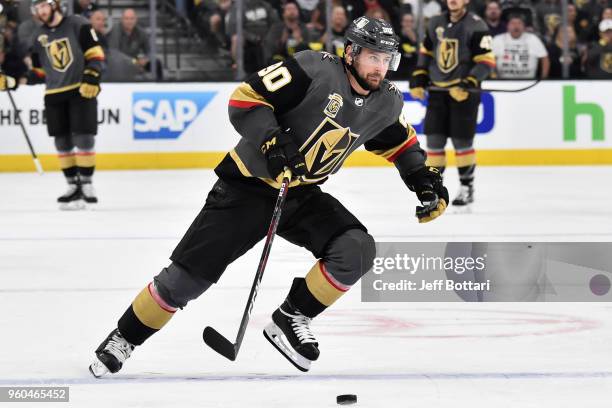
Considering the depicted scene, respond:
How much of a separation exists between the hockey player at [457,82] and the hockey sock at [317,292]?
15.6 ft

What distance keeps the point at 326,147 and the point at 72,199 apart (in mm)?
5245

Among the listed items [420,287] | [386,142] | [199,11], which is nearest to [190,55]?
[199,11]

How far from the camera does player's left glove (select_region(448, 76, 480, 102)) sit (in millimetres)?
8539

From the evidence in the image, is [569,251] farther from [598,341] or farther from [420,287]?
[598,341]

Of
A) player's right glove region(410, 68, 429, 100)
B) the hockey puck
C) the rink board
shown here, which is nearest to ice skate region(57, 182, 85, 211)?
player's right glove region(410, 68, 429, 100)

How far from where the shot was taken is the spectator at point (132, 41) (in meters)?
11.5

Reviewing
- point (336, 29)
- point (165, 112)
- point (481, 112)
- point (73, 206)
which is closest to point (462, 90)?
point (73, 206)

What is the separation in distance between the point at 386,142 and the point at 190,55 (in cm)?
772

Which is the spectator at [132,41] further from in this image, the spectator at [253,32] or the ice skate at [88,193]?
the ice skate at [88,193]

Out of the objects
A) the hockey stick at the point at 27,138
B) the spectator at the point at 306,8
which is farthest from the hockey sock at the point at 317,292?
the spectator at the point at 306,8

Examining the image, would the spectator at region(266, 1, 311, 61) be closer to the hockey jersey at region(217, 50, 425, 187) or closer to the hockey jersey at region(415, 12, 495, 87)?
the hockey jersey at region(415, 12, 495, 87)

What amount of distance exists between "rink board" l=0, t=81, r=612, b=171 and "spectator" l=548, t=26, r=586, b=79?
119mm

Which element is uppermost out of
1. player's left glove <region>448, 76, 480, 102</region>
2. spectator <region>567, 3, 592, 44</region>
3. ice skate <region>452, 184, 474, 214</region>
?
player's left glove <region>448, 76, 480, 102</region>

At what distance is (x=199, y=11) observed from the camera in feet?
38.2
